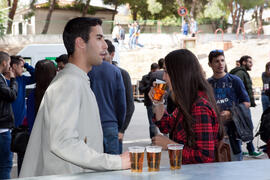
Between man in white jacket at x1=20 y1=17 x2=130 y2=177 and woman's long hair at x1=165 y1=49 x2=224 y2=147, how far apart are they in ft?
1.86

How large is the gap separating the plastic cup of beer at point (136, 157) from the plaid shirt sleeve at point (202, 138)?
24.1 inches

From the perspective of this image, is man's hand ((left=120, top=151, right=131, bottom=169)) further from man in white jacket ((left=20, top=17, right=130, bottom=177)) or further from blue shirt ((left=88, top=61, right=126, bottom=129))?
blue shirt ((left=88, top=61, right=126, bottom=129))

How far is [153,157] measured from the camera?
2.38 metres

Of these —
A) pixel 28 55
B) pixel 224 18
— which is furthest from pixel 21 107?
pixel 224 18

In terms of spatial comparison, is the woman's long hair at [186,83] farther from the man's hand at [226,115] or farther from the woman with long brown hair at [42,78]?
Result: the man's hand at [226,115]

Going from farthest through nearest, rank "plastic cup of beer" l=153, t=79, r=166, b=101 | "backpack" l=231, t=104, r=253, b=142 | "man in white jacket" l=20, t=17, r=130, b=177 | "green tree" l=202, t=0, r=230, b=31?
1. "green tree" l=202, t=0, r=230, b=31
2. "backpack" l=231, t=104, r=253, b=142
3. "plastic cup of beer" l=153, t=79, r=166, b=101
4. "man in white jacket" l=20, t=17, r=130, b=177

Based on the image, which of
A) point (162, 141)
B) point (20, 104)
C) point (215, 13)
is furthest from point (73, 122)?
point (215, 13)

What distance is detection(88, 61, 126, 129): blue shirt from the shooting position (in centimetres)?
499

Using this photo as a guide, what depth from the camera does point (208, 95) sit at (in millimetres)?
3000

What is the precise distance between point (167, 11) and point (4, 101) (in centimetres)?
4177

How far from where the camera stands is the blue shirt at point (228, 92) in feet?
19.2

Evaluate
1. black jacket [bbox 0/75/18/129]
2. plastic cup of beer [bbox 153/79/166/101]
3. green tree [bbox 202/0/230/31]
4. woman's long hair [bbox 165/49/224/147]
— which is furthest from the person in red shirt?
green tree [bbox 202/0/230/31]

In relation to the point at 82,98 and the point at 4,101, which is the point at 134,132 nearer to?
the point at 4,101

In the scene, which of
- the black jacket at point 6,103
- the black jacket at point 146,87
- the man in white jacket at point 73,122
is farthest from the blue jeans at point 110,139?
the black jacket at point 146,87
